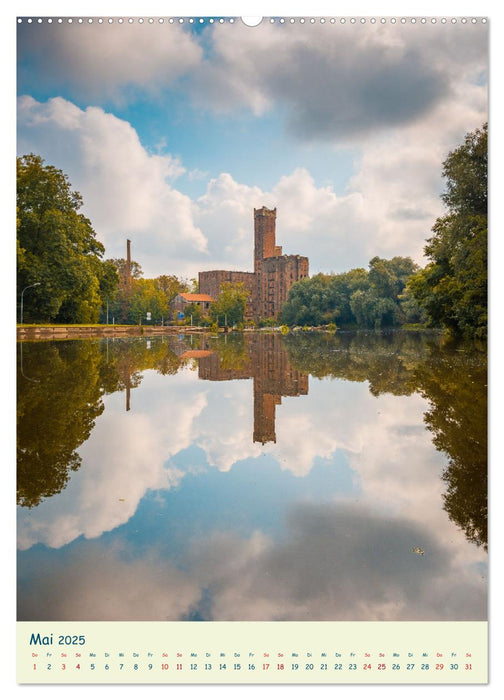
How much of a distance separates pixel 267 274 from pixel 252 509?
1042 cm

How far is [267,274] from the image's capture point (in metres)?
13.8

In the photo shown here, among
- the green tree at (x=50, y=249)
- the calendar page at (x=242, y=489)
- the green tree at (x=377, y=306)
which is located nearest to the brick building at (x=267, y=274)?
the calendar page at (x=242, y=489)

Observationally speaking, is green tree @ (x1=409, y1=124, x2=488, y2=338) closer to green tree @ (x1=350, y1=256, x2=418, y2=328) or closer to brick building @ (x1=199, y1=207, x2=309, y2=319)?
brick building @ (x1=199, y1=207, x2=309, y2=319)

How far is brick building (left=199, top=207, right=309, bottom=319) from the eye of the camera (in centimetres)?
825

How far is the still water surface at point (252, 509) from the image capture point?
2.83m

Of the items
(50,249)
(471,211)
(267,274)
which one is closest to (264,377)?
(267,274)

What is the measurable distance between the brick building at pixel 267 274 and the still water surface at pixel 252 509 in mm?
3045

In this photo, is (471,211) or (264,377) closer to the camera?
(471,211)

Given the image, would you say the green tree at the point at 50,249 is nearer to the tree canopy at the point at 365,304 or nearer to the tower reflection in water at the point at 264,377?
the tower reflection in water at the point at 264,377

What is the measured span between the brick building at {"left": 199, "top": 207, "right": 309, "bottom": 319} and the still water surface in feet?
9.99

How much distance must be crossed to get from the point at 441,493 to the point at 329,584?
5.85 feet

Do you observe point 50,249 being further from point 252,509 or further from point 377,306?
point 252,509

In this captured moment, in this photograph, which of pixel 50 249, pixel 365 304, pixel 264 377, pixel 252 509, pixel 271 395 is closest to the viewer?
pixel 252 509
